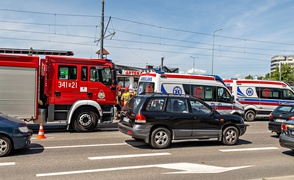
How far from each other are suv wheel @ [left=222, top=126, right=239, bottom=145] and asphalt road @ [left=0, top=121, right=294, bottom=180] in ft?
0.97

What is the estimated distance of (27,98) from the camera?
11.4m

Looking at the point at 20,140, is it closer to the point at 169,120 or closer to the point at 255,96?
the point at 169,120

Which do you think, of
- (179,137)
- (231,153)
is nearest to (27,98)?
(179,137)

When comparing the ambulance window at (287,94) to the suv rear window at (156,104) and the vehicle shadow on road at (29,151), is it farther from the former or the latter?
the vehicle shadow on road at (29,151)

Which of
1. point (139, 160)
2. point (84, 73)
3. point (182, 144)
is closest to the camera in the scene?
point (139, 160)

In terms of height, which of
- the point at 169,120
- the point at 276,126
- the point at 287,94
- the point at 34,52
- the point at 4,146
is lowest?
the point at 4,146

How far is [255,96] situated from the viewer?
62.2 feet

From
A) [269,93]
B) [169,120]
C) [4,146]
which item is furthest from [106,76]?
[269,93]

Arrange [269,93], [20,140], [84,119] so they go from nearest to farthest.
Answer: [20,140]
[84,119]
[269,93]

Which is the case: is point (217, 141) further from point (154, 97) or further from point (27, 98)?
point (27, 98)

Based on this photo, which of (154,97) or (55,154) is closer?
(55,154)

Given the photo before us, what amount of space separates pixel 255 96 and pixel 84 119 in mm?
11565

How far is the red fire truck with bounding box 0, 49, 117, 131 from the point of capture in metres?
11.2

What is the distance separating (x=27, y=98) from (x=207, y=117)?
21.8 feet
